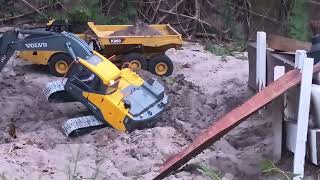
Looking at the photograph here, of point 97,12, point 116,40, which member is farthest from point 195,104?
point 97,12

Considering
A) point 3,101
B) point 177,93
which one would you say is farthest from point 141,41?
point 3,101

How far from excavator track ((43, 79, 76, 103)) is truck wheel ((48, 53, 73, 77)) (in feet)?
4.17

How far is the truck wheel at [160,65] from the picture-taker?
28.5ft

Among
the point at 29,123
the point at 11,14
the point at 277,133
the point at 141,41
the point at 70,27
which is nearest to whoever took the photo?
the point at 277,133

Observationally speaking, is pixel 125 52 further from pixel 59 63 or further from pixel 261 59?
pixel 261 59

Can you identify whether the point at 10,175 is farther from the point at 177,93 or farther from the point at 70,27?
the point at 70,27

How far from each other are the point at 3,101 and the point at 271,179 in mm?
3447

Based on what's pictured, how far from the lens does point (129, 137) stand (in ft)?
20.1

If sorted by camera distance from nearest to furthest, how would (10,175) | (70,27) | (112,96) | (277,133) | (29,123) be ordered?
(10,175)
(277,133)
(112,96)
(29,123)
(70,27)

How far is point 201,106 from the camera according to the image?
7312 mm

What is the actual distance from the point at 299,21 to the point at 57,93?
5.90m

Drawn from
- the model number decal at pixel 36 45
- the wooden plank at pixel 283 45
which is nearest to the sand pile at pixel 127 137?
the model number decal at pixel 36 45

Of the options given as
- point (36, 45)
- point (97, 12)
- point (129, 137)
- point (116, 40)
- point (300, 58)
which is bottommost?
point (129, 137)

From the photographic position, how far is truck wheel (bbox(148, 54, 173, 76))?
8.67 metres
